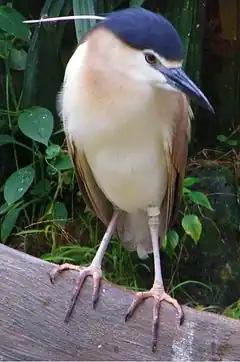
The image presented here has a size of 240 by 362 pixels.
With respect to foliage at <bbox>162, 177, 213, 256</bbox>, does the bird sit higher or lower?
higher

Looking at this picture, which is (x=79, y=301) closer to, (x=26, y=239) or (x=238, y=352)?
(x=238, y=352)

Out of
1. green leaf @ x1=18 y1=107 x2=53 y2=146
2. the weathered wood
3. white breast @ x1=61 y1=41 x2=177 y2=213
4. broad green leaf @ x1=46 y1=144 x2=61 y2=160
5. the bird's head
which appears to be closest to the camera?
the weathered wood

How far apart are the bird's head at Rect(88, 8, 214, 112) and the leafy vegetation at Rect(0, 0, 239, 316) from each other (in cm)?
92

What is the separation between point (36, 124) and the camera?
2.32 m

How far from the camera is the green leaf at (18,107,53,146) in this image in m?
2.27

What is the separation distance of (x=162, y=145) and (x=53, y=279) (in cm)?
35

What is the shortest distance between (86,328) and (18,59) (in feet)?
4.63

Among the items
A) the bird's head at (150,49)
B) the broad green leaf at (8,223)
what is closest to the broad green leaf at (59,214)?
the broad green leaf at (8,223)

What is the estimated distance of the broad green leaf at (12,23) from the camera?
2.36 metres

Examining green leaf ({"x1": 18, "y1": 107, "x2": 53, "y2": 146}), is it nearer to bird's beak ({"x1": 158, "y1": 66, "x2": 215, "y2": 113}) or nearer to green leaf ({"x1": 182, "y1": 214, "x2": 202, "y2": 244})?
green leaf ({"x1": 182, "y1": 214, "x2": 202, "y2": 244})

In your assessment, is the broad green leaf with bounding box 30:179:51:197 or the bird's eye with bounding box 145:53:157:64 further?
the broad green leaf with bounding box 30:179:51:197

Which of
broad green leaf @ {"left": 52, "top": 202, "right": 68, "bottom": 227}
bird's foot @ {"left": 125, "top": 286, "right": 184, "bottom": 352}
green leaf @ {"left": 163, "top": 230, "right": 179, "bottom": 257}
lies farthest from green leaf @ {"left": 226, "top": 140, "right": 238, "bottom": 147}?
bird's foot @ {"left": 125, "top": 286, "right": 184, "bottom": 352}

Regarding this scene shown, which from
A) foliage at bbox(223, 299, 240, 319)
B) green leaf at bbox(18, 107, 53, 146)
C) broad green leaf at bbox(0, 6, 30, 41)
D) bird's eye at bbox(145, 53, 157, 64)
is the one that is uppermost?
bird's eye at bbox(145, 53, 157, 64)

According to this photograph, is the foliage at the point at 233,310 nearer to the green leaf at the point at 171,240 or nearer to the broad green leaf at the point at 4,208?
the green leaf at the point at 171,240
